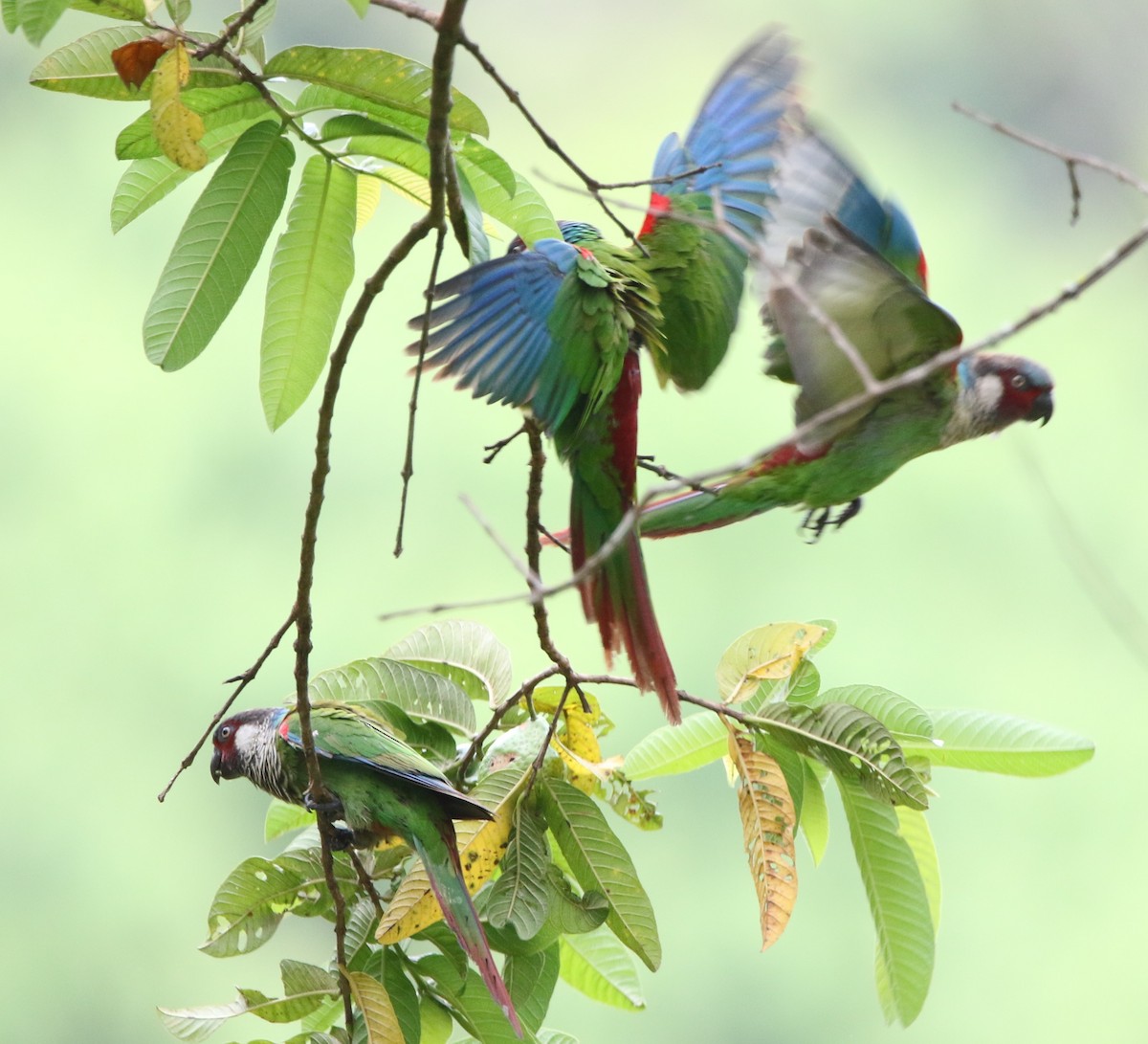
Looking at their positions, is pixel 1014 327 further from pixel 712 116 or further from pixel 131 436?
pixel 131 436

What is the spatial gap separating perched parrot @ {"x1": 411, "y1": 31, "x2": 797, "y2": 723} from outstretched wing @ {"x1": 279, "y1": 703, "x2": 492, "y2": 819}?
0.72ft

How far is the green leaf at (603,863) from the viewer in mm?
1099

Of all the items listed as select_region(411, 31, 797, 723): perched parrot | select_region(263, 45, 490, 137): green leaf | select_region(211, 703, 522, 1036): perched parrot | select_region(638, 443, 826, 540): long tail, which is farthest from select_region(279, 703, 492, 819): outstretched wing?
select_region(263, 45, 490, 137): green leaf

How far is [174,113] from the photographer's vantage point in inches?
33.7

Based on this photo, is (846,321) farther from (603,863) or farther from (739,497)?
(603,863)

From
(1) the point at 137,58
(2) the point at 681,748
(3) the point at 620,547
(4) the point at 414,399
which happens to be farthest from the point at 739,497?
(1) the point at 137,58

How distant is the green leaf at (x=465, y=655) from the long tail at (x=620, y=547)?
11cm

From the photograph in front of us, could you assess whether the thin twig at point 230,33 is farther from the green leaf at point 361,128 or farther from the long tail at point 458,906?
the long tail at point 458,906

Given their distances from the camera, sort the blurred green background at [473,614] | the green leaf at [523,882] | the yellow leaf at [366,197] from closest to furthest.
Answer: the green leaf at [523,882] < the yellow leaf at [366,197] < the blurred green background at [473,614]

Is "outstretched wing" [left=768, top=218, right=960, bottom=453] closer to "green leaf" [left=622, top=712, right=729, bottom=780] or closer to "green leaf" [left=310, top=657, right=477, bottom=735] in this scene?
"green leaf" [left=622, top=712, right=729, bottom=780]

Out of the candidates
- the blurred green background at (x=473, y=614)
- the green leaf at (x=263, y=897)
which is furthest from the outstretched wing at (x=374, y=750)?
the blurred green background at (x=473, y=614)

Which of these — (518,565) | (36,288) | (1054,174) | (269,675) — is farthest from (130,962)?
(1054,174)

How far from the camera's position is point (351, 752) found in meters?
1.24

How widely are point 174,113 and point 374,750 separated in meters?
0.64
